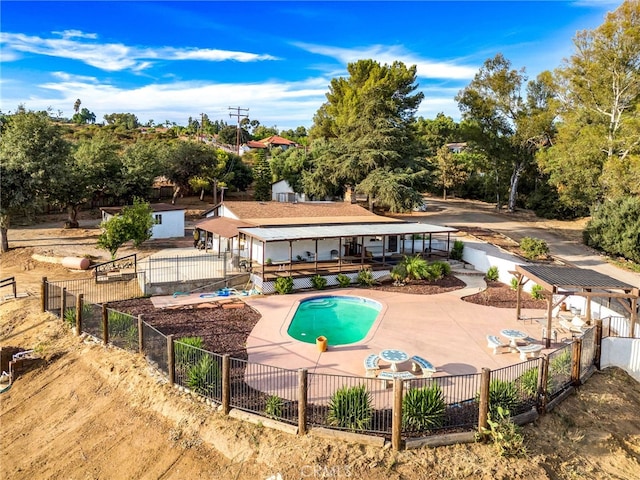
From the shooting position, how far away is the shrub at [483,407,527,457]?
27.0 ft

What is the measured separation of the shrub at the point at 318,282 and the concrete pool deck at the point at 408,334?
1.73 ft

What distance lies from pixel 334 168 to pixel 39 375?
2742cm

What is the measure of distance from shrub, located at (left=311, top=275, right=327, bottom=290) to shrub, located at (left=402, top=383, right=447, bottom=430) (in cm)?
1156

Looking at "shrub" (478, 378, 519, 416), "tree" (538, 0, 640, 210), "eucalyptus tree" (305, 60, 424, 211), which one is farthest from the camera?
"eucalyptus tree" (305, 60, 424, 211)

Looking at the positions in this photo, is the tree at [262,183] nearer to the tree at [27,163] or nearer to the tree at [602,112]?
the tree at [27,163]

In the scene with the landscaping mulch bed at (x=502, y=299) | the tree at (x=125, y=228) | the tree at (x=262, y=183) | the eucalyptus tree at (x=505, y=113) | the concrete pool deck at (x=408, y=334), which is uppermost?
the eucalyptus tree at (x=505, y=113)

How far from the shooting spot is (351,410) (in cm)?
863

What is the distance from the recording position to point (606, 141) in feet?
95.2

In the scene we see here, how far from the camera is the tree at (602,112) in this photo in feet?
91.1

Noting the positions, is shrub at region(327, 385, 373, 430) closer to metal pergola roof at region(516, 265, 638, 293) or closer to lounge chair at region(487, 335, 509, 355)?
lounge chair at region(487, 335, 509, 355)

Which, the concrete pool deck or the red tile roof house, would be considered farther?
the red tile roof house

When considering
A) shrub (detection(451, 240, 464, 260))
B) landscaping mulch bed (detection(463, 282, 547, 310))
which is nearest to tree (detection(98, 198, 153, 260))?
landscaping mulch bed (detection(463, 282, 547, 310))

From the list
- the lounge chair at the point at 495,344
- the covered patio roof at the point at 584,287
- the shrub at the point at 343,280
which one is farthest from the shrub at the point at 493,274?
the lounge chair at the point at 495,344

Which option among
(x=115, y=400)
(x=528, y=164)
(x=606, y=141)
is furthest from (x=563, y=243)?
(x=115, y=400)
